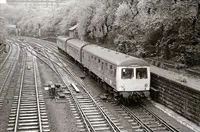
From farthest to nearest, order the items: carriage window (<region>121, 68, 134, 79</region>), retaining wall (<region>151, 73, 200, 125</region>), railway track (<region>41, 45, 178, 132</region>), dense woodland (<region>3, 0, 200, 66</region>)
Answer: dense woodland (<region>3, 0, 200, 66</region>), carriage window (<region>121, 68, 134, 79</region>), retaining wall (<region>151, 73, 200, 125</region>), railway track (<region>41, 45, 178, 132</region>)

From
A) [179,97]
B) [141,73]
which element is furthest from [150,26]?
[179,97]

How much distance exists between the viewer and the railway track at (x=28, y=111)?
13.5 m

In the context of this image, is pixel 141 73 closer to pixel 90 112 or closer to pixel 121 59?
pixel 121 59

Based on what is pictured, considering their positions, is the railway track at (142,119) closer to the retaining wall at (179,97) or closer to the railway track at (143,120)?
the railway track at (143,120)

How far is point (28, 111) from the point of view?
1585 centimetres

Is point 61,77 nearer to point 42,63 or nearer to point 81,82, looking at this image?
point 81,82

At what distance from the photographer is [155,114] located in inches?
603

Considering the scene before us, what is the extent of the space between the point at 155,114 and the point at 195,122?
7.42 feet

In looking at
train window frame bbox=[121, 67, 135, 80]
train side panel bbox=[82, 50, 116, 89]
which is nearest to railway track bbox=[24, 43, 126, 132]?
train side panel bbox=[82, 50, 116, 89]

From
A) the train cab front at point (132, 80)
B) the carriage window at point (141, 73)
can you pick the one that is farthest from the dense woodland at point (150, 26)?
the train cab front at point (132, 80)

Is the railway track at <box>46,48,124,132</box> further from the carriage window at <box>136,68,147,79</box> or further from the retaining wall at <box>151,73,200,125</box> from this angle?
the retaining wall at <box>151,73,200,125</box>

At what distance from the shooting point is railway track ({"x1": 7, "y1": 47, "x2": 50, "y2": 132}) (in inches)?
530


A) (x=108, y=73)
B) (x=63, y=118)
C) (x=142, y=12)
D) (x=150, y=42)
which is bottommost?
(x=63, y=118)

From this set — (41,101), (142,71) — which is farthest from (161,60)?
(41,101)
